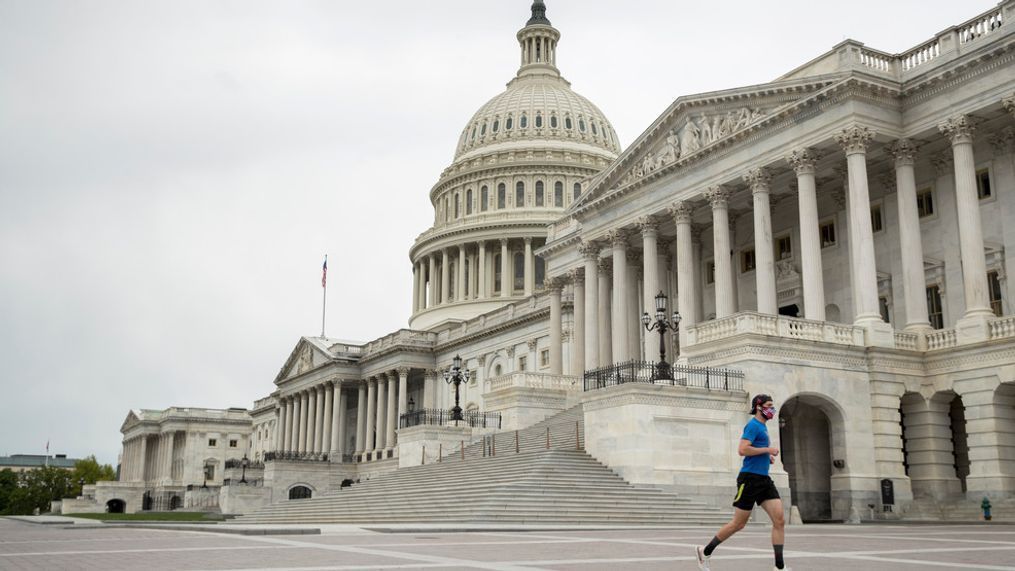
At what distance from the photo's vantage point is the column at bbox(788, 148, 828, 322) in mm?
42719

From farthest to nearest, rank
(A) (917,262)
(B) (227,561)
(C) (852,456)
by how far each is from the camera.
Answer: (A) (917,262)
(C) (852,456)
(B) (227,561)

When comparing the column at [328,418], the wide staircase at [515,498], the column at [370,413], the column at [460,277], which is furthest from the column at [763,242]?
the column at [460,277]

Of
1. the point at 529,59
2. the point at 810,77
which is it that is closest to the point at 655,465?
the point at 810,77

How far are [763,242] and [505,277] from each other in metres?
73.5

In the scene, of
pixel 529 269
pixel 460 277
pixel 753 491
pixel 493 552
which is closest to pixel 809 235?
pixel 493 552

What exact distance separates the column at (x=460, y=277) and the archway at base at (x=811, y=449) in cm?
8098

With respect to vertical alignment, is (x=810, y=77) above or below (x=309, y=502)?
above

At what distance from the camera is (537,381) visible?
56.5 m

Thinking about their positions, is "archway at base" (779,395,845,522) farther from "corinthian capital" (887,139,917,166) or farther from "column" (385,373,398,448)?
"column" (385,373,398,448)

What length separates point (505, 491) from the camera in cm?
3241

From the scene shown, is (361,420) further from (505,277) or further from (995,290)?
(995,290)

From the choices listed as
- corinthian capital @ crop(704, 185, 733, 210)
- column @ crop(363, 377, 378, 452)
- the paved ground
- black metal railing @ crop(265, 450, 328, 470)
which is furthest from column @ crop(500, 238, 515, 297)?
the paved ground

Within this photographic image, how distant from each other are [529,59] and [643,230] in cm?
9352

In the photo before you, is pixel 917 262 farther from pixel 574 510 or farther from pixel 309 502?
pixel 309 502
